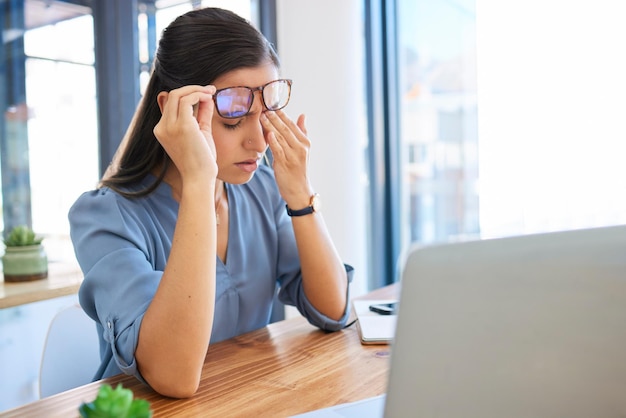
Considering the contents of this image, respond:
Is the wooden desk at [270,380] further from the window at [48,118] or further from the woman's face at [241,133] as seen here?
the window at [48,118]

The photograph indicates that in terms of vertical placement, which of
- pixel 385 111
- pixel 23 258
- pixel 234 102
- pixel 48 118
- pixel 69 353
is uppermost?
pixel 385 111

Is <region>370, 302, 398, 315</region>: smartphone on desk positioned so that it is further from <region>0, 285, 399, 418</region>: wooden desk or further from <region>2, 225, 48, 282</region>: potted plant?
<region>2, 225, 48, 282</region>: potted plant

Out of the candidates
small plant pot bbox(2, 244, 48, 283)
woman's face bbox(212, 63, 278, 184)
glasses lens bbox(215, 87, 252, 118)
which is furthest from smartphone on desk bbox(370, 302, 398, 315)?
small plant pot bbox(2, 244, 48, 283)

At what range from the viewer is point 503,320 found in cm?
50

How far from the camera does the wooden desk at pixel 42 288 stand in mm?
1712

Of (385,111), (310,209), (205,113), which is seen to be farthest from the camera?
(385,111)

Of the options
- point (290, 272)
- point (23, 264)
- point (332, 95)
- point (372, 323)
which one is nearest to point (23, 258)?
point (23, 264)

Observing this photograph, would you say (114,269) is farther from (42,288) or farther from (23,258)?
(23,258)

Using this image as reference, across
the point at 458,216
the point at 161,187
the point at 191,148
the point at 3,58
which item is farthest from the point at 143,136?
the point at 458,216

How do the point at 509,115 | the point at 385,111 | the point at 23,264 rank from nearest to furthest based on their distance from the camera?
1. the point at 23,264
2. the point at 509,115
3. the point at 385,111

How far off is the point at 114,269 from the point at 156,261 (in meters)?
0.20

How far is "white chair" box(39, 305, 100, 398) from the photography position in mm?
1165

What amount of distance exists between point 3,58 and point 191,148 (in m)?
1.47

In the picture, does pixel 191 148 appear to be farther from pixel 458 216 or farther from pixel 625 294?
pixel 458 216
